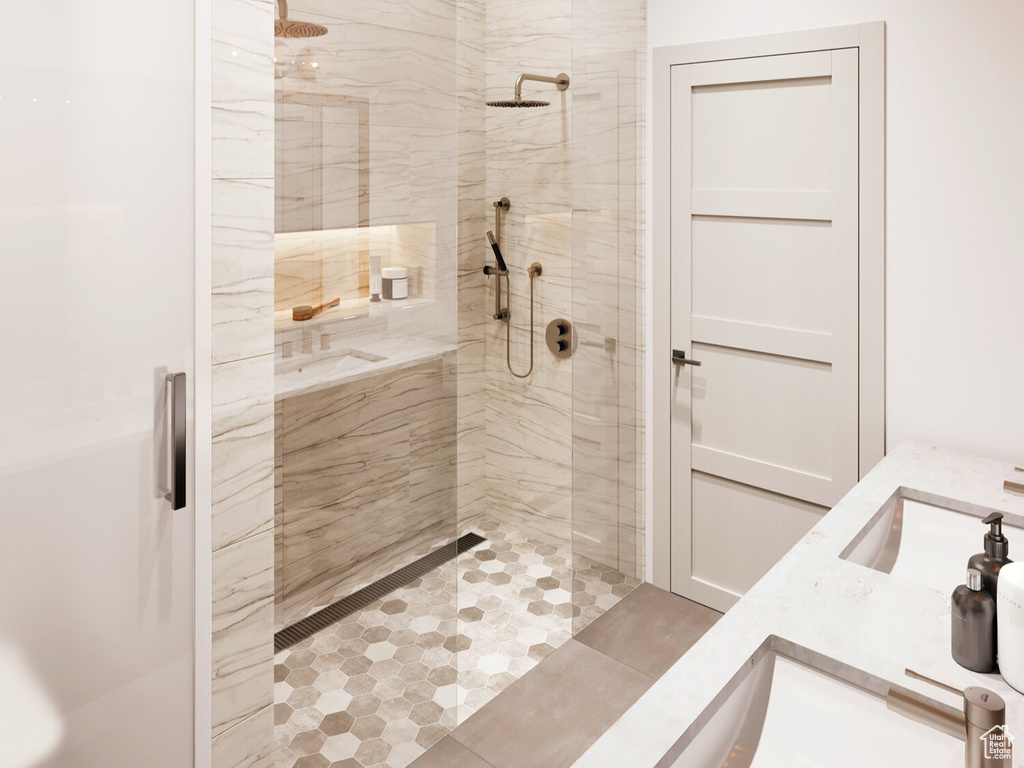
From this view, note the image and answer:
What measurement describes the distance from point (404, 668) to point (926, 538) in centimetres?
136

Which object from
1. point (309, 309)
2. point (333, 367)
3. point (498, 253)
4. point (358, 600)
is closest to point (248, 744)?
point (358, 600)

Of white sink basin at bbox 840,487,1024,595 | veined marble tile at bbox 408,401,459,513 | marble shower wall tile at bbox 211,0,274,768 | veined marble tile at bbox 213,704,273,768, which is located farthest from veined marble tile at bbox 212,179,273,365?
white sink basin at bbox 840,487,1024,595

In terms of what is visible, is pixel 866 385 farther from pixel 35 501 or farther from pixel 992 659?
pixel 35 501

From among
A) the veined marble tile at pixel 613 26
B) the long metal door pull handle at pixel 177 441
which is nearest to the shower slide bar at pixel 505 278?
the veined marble tile at pixel 613 26

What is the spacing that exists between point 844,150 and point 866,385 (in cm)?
74

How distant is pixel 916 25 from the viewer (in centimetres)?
205

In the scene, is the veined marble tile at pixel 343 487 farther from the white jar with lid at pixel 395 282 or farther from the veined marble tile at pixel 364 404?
the white jar with lid at pixel 395 282

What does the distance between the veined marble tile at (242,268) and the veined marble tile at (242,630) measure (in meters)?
0.43

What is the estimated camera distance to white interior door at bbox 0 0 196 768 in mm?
1172

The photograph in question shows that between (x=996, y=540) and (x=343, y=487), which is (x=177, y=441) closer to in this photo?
(x=343, y=487)

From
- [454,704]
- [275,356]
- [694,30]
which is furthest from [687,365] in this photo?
[275,356]

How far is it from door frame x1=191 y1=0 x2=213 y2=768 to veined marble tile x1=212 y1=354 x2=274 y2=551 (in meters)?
0.02

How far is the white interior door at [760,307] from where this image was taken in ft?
7.52

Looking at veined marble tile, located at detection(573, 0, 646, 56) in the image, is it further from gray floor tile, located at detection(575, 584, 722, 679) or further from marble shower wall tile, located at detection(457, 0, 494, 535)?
gray floor tile, located at detection(575, 584, 722, 679)
